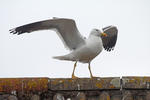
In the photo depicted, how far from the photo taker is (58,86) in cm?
362

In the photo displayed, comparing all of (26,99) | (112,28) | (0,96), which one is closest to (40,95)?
(26,99)

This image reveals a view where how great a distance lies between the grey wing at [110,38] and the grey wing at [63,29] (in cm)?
85

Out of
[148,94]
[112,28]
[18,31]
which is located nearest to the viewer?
[148,94]

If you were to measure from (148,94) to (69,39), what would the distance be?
2.03 m

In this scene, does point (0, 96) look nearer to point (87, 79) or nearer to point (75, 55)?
point (87, 79)

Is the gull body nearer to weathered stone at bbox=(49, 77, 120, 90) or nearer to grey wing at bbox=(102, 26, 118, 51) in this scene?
grey wing at bbox=(102, 26, 118, 51)

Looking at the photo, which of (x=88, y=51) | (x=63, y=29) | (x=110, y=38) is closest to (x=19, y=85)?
(x=88, y=51)

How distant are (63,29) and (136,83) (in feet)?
6.23

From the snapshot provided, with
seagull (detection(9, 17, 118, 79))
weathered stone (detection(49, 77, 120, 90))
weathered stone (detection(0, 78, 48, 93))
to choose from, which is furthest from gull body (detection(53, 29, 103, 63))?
weathered stone (detection(0, 78, 48, 93))

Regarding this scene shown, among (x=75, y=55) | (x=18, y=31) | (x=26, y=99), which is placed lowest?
(x=26, y=99)

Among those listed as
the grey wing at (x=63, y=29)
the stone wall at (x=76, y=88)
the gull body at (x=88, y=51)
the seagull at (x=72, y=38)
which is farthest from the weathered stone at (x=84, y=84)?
the grey wing at (x=63, y=29)

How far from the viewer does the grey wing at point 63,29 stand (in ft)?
15.9

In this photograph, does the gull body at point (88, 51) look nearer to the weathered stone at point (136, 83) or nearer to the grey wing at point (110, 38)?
the grey wing at point (110, 38)

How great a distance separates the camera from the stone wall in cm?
355
